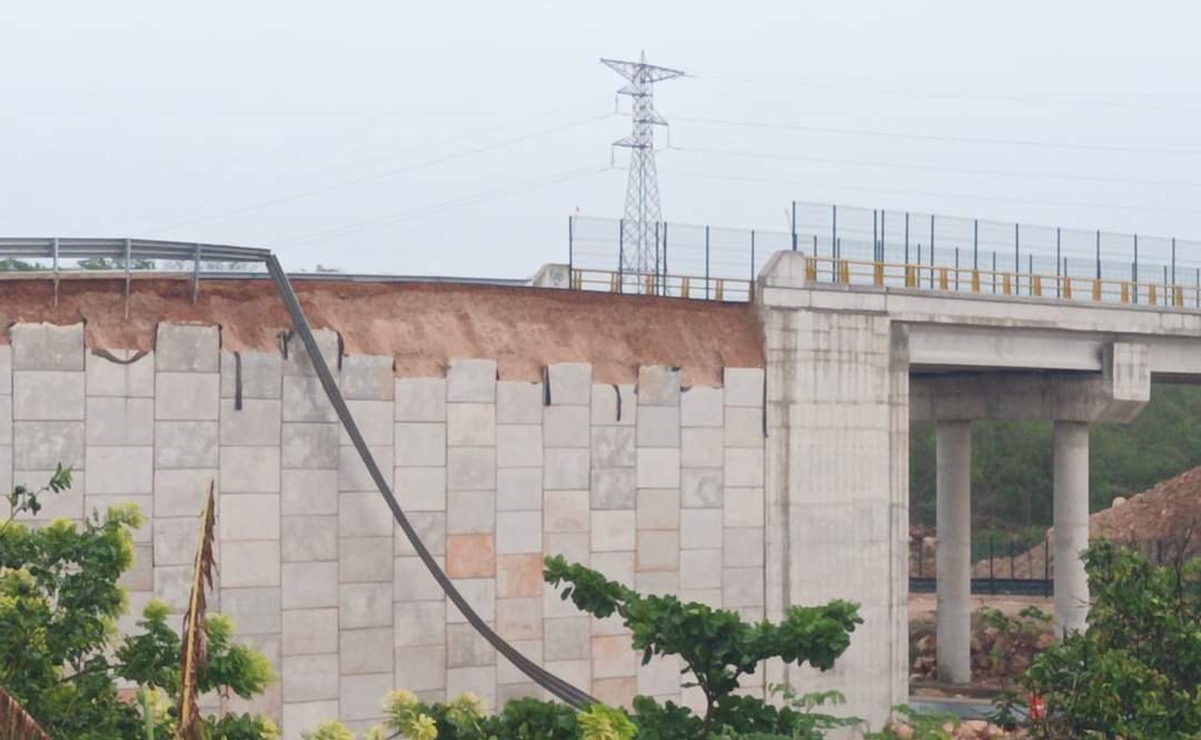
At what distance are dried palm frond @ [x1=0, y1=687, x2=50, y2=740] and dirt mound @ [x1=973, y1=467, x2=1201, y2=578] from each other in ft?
193

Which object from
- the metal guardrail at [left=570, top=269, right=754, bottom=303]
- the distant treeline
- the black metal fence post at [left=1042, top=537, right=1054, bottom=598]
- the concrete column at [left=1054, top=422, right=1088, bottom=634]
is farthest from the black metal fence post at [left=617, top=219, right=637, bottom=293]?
the distant treeline

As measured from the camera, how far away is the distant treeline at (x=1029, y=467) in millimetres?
84375

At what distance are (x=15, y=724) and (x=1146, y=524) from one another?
64.0 meters

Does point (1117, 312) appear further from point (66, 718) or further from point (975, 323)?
point (66, 718)

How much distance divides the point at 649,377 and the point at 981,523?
57.6m

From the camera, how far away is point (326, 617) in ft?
86.0

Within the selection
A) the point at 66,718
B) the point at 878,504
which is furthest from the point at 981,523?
the point at 66,718

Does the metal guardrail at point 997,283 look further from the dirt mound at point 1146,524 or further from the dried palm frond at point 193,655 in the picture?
the dirt mound at point 1146,524

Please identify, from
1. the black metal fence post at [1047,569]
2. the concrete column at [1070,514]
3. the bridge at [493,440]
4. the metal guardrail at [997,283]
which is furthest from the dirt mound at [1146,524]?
the bridge at [493,440]

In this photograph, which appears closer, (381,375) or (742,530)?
(381,375)

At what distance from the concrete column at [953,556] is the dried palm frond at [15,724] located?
36227 mm

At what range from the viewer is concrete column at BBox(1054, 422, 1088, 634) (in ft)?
132

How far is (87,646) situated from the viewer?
48.3ft

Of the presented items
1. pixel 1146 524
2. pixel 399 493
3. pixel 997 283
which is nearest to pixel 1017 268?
pixel 997 283
